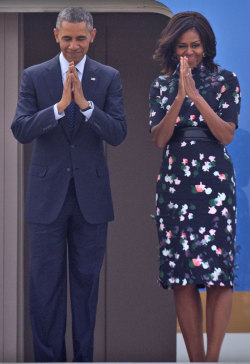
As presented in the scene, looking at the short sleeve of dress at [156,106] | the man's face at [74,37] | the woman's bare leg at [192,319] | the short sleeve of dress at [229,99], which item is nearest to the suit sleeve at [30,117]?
the man's face at [74,37]

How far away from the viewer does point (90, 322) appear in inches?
152

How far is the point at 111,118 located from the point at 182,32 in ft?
1.92

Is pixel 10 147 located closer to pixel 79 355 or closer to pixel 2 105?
pixel 2 105

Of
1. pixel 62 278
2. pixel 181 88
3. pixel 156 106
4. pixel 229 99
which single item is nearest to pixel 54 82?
pixel 156 106

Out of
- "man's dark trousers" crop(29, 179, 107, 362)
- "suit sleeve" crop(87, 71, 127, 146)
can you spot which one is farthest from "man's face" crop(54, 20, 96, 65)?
"man's dark trousers" crop(29, 179, 107, 362)

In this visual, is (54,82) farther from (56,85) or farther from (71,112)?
(71,112)

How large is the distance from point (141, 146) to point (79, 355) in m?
1.45

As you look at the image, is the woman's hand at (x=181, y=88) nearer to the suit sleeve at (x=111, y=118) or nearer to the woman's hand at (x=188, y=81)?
the woman's hand at (x=188, y=81)

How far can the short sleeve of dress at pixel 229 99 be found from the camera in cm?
381

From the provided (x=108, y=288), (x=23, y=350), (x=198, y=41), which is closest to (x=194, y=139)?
(x=198, y=41)

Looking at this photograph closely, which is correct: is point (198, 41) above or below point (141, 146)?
above

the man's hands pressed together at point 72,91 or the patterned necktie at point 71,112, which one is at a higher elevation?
the man's hands pressed together at point 72,91

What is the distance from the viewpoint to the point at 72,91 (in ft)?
11.9

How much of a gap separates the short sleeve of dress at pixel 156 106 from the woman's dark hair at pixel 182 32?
6.0 inches
